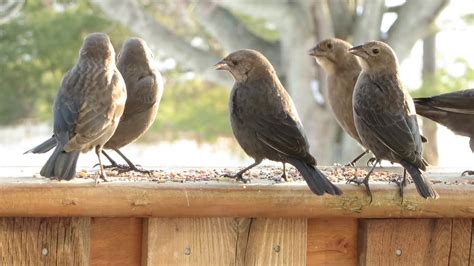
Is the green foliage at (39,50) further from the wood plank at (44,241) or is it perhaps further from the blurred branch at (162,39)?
the wood plank at (44,241)

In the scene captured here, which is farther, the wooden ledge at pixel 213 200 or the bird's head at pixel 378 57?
the bird's head at pixel 378 57

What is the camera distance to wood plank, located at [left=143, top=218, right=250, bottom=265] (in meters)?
3.19

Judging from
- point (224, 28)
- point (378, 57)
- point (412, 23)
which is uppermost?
point (224, 28)

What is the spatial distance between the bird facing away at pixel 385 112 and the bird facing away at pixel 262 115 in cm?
39

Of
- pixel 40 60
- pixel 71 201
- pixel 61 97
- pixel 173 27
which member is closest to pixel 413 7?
pixel 173 27

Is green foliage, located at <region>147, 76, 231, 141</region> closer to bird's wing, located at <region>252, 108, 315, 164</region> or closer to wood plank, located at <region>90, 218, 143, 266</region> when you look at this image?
bird's wing, located at <region>252, 108, 315, 164</region>

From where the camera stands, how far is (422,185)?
135 inches

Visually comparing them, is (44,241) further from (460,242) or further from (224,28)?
(224,28)

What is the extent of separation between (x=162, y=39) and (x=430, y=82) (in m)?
3.97

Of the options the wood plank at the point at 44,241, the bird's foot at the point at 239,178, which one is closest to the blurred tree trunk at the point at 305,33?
the bird's foot at the point at 239,178

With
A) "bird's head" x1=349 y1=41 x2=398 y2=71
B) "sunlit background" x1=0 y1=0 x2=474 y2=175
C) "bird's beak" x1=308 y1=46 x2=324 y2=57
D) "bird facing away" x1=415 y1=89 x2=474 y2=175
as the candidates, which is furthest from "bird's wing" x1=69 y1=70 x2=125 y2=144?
"sunlit background" x1=0 y1=0 x2=474 y2=175

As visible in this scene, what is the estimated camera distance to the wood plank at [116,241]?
3.17 meters

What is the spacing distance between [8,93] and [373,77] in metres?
13.9

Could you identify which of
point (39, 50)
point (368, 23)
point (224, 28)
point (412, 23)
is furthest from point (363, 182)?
point (39, 50)
